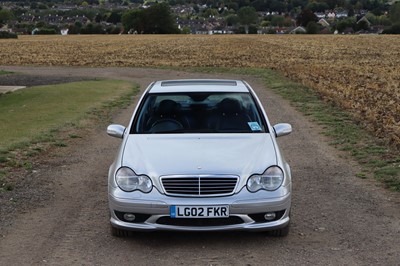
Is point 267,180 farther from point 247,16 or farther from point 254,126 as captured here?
point 247,16

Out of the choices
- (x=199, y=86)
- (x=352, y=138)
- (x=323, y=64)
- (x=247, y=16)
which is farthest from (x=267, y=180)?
(x=247, y=16)

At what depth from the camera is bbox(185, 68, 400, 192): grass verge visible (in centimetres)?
973

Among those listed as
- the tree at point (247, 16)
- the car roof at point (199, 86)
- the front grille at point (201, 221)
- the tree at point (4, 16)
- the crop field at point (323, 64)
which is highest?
the car roof at point (199, 86)

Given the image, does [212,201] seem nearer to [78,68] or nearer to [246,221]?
[246,221]

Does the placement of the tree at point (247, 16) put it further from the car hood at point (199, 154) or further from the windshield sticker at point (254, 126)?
the car hood at point (199, 154)

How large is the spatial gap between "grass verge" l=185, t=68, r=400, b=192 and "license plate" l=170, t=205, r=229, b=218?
3.44 metres

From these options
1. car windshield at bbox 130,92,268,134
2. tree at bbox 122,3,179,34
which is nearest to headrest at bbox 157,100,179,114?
car windshield at bbox 130,92,268,134

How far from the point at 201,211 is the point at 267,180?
0.71 m

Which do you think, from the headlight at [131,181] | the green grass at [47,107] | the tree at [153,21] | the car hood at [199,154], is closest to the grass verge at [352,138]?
the car hood at [199,154]

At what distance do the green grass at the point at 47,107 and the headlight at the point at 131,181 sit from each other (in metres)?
6.04

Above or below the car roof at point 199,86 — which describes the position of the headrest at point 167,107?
below

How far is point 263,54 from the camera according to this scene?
157 ft

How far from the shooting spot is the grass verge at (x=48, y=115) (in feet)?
38.5

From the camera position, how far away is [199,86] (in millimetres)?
8102
